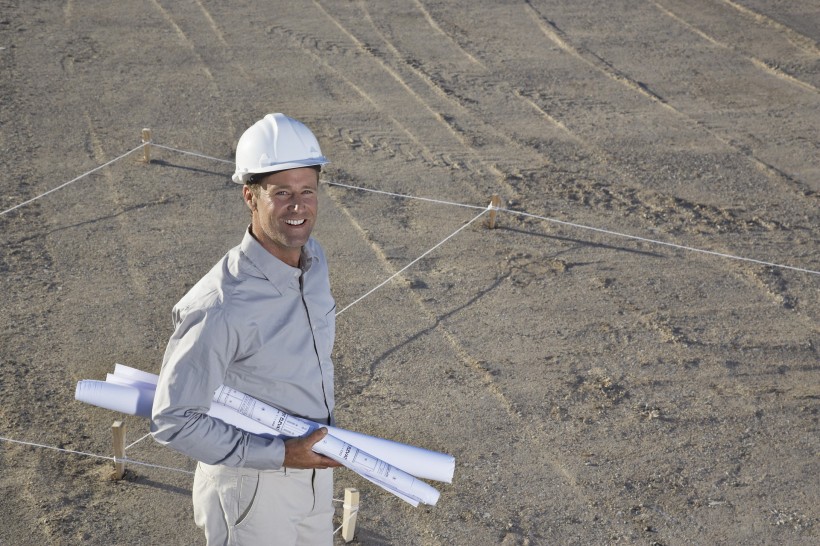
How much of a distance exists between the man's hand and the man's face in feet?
1.88

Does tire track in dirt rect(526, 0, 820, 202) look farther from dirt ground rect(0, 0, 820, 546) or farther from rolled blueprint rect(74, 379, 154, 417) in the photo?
rolled blueprint rect(74, 379, 154, 417)

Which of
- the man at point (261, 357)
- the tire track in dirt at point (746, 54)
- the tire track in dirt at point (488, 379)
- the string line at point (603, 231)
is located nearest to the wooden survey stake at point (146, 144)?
the string line at point (603, 231)

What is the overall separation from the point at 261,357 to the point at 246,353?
0.17ft

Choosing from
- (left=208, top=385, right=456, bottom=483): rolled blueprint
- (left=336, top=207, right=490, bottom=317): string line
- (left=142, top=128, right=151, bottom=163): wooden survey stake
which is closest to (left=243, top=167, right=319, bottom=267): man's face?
(left=208, top=385, right=456, bottom=483): rolled blueprint

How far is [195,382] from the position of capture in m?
3.05

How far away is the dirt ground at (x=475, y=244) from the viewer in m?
5.52

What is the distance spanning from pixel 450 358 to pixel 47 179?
421cm

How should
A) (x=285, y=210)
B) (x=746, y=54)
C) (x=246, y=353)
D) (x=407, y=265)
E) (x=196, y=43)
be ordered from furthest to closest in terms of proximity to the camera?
(x=746, y=54) → (x=196, y=43) → (x=407, y=265) → (x=285, y=210) → (x=246, y=353)

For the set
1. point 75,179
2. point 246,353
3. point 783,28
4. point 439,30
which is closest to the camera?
point 246,353

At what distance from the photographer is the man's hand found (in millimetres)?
3207

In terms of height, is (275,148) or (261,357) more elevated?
(275,148)

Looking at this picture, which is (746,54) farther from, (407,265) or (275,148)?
(275,148)

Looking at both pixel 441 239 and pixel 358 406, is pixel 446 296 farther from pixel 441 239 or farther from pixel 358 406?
pixel 358 406

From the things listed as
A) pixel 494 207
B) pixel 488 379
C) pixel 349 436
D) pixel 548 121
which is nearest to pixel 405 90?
pixel 548 121
